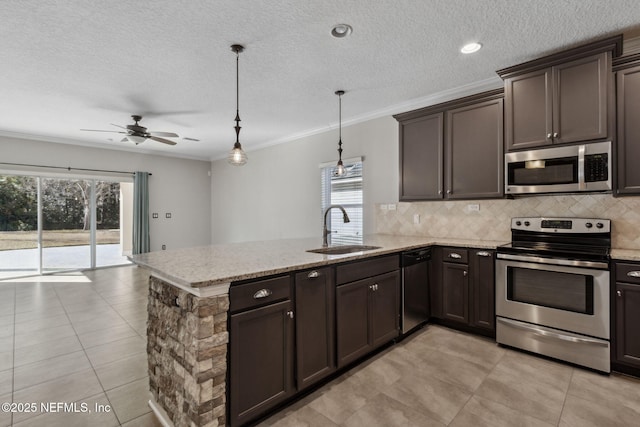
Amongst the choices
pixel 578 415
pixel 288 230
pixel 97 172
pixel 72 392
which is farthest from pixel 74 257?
pixel 578 415

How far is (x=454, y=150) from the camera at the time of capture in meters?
3.29

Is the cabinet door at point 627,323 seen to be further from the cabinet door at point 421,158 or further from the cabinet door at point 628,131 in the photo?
the cabinet door at point 421,158

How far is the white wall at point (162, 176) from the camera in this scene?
576 centimetres

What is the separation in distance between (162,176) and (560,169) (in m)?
7.67

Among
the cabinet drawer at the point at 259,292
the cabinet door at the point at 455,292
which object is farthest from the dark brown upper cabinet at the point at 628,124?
the cabinet drawer at the point at 259,292

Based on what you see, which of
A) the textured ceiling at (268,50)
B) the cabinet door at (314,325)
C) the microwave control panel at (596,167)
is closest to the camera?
the cabinet door at (314,325)

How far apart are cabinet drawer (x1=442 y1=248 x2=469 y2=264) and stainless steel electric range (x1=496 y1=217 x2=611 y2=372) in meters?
0.30

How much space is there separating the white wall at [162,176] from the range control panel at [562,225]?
7.22m

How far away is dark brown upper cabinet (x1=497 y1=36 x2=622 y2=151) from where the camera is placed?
2.38 m

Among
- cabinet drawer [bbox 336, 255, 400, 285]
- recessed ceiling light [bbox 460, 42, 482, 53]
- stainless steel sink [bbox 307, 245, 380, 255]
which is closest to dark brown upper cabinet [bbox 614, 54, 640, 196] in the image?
recessed ceiling light [bbox 460, 42, 482, 53]

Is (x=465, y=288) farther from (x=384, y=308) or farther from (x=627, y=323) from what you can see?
(x=627, y=323)

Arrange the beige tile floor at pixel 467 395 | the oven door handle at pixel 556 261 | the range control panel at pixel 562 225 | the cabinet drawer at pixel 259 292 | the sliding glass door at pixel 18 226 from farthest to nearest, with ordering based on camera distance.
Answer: the sliding glass door at pixel 18 226, the range control panel at pixel 562 225, the oven door handle at pixel 556 261, the beige tile floor at pixel 467 395, the cabinet drawer at pixel 259 292

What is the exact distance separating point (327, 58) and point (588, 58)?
2173mm

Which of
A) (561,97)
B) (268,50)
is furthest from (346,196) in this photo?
(561,97)
